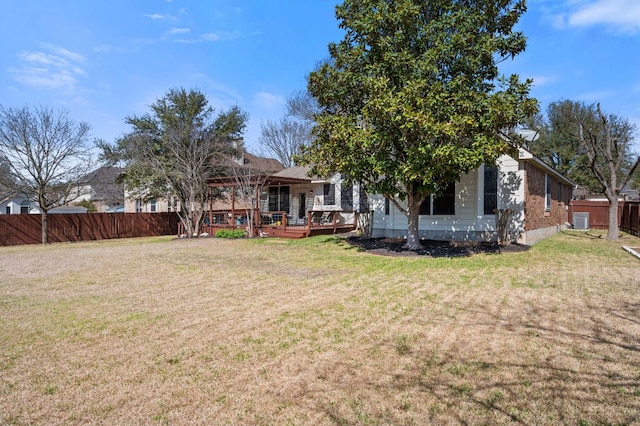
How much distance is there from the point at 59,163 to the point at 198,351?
62.9 feet

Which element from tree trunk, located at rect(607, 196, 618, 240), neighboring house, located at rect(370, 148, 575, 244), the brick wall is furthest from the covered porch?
tree trunk, located at rect(607, 196, 618, 240)

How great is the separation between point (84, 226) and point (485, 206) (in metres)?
19.5

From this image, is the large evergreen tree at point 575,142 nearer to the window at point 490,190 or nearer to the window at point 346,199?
the window at point 346,199

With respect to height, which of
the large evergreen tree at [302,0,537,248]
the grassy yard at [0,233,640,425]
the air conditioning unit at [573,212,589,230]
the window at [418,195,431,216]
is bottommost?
the grassy yard at [0,233,640,425]

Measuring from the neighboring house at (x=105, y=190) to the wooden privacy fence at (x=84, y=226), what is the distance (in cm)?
152

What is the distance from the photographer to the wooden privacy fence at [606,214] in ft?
60.4

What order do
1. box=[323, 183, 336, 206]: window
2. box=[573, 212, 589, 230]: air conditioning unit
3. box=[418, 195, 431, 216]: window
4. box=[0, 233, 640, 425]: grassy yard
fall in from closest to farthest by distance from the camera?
box=[0, 233, 640, 425]: grassy yard → box=[418, 195, 431, 216]: window → box=[323, 183, 336, 206]: window → box=[573, 212, 589, 230]: air conditioning unit

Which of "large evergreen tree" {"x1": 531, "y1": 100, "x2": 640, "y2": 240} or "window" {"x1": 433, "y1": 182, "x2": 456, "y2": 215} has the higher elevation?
"large evergreen tree" {"x1": 531, "y1": 100, "x2": 640, "y2": 240}

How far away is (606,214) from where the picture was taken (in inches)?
901

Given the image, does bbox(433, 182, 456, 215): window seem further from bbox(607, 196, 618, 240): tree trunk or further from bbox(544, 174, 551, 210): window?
bbox(607, 196, 618, 240): tree trunk

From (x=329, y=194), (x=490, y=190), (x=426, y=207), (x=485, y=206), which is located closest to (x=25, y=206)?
(x=329, y=194)

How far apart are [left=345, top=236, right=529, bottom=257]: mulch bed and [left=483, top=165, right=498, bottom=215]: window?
1.24 m

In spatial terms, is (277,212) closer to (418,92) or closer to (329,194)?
(329,194)

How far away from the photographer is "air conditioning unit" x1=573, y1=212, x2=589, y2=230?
867 inches
